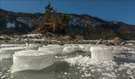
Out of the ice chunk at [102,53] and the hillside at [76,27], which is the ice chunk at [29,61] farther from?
the hillside at [76,27]

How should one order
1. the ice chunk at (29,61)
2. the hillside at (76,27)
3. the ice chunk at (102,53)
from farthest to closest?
the hillside at (76,27), the ice chunk at (102,53), the ice chunk at (29,61)

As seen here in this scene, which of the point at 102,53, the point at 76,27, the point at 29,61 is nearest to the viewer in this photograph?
the point at 29,61

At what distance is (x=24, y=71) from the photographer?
820 centimetres

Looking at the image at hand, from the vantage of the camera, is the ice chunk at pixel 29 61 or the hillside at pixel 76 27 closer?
the ice chunk at pixel 29 61

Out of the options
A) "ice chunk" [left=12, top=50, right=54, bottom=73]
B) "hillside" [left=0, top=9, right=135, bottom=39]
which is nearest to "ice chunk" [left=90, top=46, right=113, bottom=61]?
"ice chunk" [left=12, top=50, right=54, bottom=73]

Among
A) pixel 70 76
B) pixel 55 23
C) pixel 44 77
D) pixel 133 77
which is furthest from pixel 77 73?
pixel 55 23

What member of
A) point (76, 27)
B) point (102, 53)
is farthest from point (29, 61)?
point (76, 27)

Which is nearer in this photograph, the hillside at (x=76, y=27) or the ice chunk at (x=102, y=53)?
Answer: the ice chunk at (x=102, y=53)

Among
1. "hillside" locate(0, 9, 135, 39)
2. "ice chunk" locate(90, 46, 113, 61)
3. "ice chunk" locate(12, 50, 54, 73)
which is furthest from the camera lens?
"hillside" locate(0, 9, 135, 39)

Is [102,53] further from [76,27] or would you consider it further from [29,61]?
[76,27]

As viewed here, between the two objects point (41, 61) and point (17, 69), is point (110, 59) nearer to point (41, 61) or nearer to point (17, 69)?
point (41, 61)

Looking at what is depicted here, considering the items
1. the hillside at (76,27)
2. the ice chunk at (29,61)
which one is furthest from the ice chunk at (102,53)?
the hillside at (76,27)

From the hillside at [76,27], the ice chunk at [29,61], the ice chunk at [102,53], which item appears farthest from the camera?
the hillside at [76,27]

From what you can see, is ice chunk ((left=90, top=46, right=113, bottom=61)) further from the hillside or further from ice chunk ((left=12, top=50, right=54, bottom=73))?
the hillside
